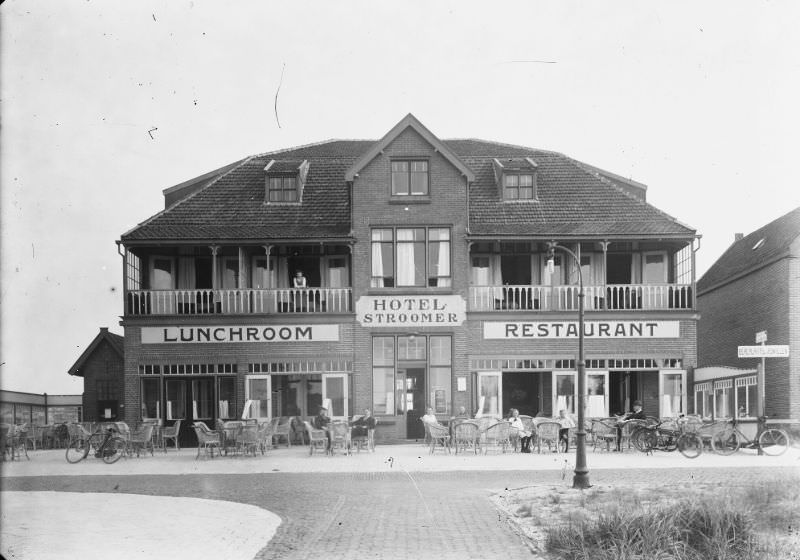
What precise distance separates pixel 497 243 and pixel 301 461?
11.2 m

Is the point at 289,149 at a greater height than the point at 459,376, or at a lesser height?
greater

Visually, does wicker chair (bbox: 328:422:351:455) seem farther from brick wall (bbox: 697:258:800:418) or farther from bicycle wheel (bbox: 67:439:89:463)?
brick wall (bbox: 697:258:800:418)

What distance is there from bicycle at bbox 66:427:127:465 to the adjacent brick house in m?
16.8

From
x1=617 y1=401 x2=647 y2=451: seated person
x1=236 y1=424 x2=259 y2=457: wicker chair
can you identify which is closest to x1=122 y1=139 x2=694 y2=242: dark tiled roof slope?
x1=617 y1=401 x2=647 y2=451: seated person

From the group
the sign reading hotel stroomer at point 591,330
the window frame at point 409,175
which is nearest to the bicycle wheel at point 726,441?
the sign reading hotel stroomer at point 591,330

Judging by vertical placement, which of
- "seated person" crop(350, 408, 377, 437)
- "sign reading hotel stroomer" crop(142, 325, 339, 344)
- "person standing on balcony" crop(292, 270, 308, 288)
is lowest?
"seated person" crop(350, 408, 377, 437)

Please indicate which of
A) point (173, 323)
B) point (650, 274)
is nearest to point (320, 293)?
point (173, 323)

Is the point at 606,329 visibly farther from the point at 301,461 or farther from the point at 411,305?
the point at 301,461

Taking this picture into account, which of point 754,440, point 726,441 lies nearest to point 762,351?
point 754,440

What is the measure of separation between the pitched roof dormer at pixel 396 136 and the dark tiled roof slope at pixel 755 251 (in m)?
9.75

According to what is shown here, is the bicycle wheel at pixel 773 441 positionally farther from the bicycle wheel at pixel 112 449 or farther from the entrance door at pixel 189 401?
the entrance door at pixel 189 401

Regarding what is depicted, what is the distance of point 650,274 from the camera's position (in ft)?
105

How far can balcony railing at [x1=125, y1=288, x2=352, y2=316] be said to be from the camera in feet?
99.0

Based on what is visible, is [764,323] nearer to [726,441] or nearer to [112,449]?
[726,441]
